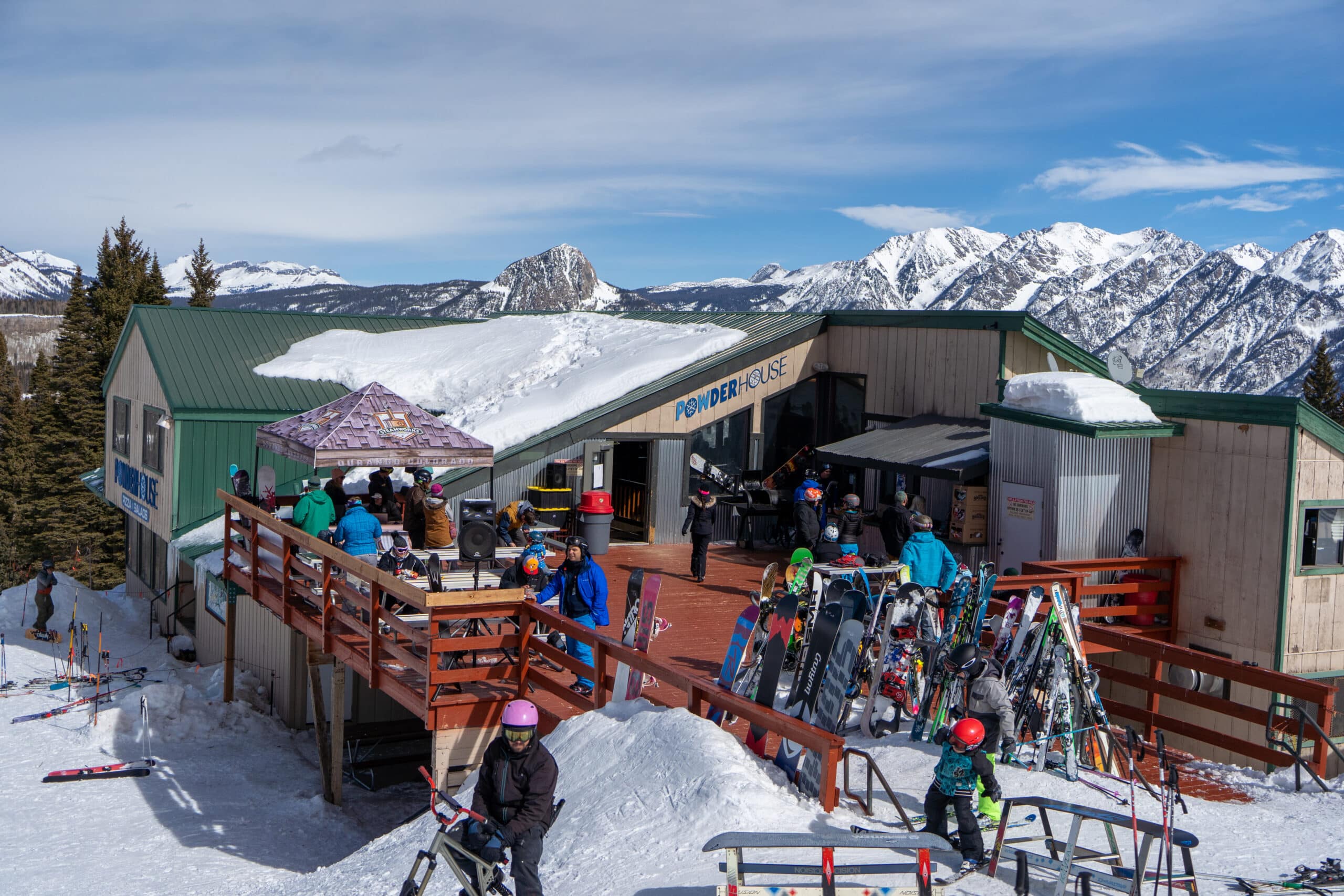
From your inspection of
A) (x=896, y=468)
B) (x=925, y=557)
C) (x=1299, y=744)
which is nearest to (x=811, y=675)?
(x=925, y=557)

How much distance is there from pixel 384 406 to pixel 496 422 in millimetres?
3759

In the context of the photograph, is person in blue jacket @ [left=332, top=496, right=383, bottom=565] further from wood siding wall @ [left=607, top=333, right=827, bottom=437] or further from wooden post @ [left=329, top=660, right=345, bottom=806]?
wood siding wall @ [left=607, top=333, right=827, bottom=437]

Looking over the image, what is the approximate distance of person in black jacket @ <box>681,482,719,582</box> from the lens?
14875mm

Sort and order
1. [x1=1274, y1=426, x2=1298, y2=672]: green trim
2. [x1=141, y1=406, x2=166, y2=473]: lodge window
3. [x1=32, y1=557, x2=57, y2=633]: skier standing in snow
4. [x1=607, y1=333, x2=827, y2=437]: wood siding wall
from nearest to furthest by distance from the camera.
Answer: [x1=1274, y1=426, x2=1298, y2=672]: green trim < [x1=607, y1=333, x2=827, y2=437]: wood siding wall < [x1=141, y1=406, x2=166, y2=473]: lodge window < [x1=32, y1=557, x2=57, y2=633]: skier standing in snow

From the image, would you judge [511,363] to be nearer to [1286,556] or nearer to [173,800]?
[173,800]

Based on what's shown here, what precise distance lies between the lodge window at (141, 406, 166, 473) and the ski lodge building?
9 cm

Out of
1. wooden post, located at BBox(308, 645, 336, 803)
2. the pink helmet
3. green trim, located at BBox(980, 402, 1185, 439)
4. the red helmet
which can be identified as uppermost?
green trim, located at BBox(980, 402, 1185, 439)

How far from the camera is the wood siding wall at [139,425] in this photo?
64.1ft

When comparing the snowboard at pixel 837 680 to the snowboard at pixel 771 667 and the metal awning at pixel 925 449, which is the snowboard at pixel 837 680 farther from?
the metal awning at pixel 925 449

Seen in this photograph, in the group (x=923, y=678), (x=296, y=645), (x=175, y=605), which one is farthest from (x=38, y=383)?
(x=923, y=678)

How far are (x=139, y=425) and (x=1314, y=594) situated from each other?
19.6 metres

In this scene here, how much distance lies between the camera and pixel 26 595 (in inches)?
951

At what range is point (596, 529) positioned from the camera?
16.5 m

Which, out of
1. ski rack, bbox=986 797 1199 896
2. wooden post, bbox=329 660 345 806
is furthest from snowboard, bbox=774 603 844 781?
wooden post, bbox=329 660 345 806
